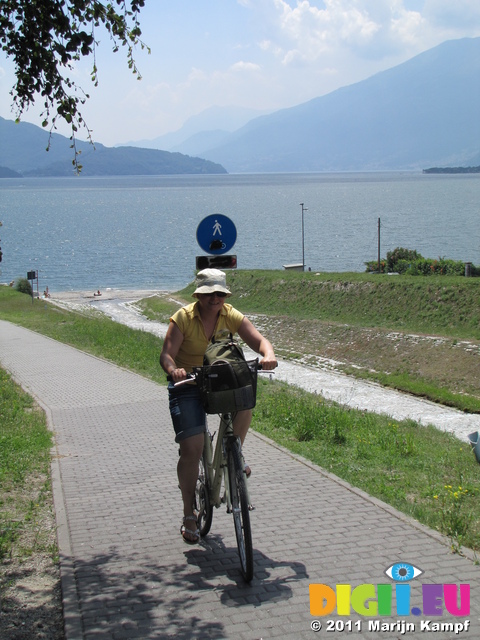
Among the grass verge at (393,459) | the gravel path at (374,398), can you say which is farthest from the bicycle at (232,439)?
the gravel path at (374,398)

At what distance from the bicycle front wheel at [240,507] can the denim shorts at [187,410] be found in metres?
0.31

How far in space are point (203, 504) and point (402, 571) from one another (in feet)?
4.71

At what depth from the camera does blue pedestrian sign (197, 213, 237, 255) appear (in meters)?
10.2

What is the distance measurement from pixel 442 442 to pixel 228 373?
23.6 ft

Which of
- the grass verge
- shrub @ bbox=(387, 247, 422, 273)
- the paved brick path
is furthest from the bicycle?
shrub @ bbox=(387, 247, 422, 273)

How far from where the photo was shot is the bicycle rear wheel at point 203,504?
539cm

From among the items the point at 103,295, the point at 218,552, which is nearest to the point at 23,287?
the point at 103,295

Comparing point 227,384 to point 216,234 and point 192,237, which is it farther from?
point 192,237

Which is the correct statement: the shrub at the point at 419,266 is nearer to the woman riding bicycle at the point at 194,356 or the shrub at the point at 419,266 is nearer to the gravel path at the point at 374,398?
the gravel path at the point at 374,398

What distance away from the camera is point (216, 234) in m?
10.3

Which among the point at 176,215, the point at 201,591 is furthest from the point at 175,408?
the point at 176,215

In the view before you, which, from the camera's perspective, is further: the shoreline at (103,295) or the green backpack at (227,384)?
the shoreline at (103,295)

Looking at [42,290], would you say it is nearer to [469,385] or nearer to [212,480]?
[469,385]

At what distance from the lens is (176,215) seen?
489 feet
